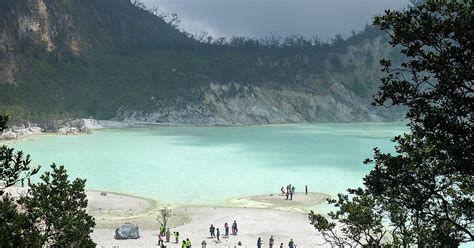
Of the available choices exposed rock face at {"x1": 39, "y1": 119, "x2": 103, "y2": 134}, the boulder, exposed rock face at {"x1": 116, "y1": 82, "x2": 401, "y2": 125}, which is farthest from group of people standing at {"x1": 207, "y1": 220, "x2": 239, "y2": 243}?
exposed rock face at {"x1": 116, "y1": 82, "x2": 401, "y2": 125}

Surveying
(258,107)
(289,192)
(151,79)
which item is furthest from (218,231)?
(151,79)

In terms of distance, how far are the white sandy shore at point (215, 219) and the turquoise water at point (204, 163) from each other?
3.47 meters

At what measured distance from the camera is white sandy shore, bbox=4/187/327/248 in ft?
103

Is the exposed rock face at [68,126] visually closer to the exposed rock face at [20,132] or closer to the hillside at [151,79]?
the exposed rock face at [20,132]

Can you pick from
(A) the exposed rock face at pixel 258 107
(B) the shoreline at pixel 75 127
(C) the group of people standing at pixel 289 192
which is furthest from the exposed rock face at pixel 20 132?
(C) the group of people standing at pixel 289 192

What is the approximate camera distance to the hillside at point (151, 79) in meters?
158

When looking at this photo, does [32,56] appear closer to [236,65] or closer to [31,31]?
[31,31]

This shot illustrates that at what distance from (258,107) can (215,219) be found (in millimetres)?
130381

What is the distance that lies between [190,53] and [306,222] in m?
168

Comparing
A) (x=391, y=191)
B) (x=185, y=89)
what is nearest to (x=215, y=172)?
(x=391, y=191)

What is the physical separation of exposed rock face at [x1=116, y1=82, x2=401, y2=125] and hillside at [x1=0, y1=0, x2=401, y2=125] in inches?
14.6

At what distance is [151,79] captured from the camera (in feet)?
592

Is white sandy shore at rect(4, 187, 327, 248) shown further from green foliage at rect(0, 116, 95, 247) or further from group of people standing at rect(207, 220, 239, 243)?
green foliage at rect(0, 116, 95, 247)

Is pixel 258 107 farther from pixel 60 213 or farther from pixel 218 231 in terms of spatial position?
pixel 60 213
